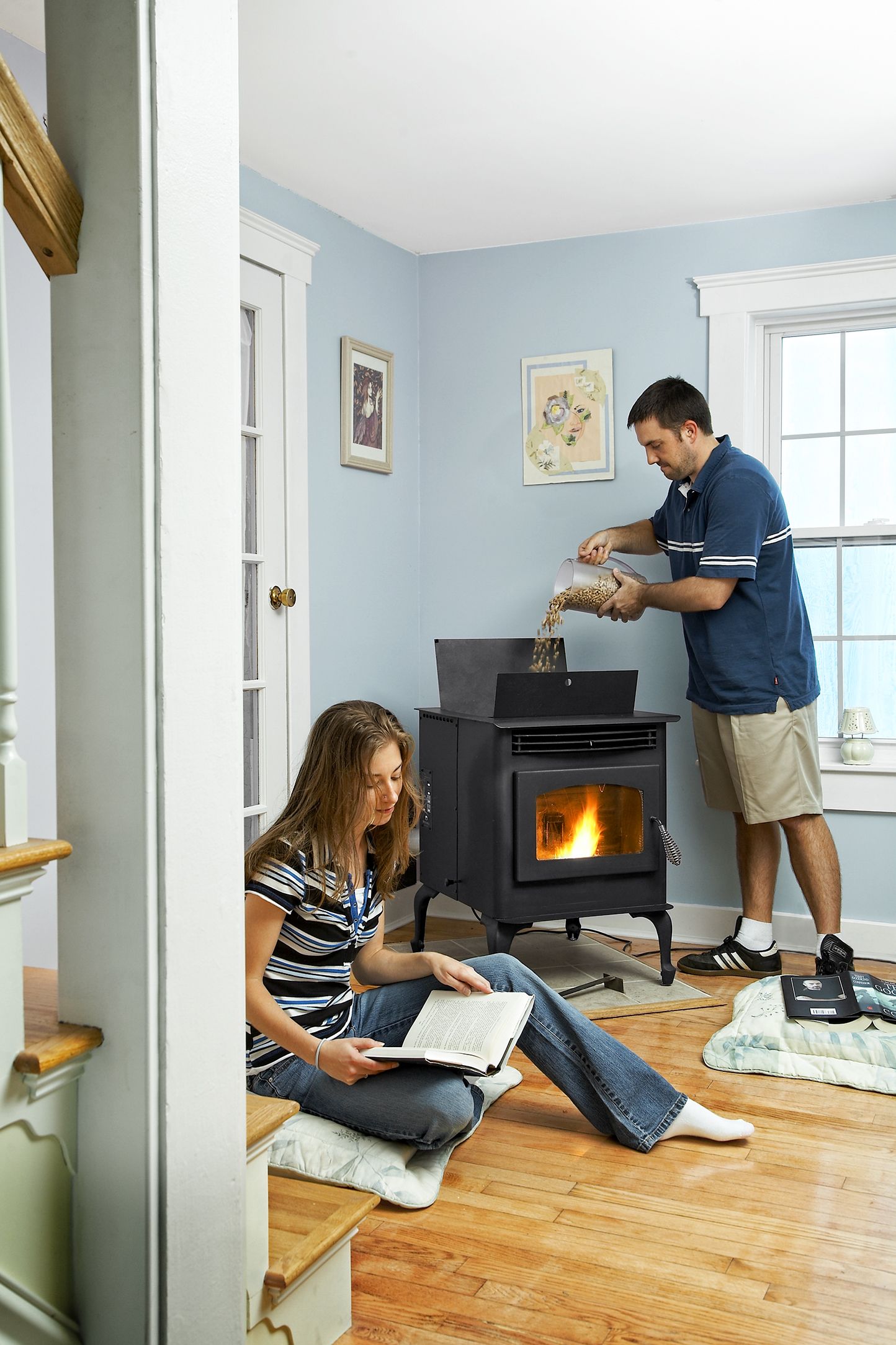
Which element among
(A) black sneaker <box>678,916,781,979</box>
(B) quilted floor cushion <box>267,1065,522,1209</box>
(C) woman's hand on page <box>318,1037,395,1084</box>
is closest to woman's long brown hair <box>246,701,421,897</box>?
(C) woman's hand on page <box>318,1037,395,1084</box>

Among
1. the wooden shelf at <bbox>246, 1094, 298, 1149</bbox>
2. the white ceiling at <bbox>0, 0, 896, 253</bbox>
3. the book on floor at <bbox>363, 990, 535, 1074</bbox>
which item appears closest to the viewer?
the wooden shelf at <bbox>246, 1094, 298, 1149</bbox>

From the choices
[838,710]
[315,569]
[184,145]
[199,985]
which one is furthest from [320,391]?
[199,985]

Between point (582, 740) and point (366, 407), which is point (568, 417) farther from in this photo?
point (582, 740)

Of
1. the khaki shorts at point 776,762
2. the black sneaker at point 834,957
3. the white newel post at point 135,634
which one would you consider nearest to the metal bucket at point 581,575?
the khaki shorts at point 776,762

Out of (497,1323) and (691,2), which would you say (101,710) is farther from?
(691,2)

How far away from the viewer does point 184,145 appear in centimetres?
119

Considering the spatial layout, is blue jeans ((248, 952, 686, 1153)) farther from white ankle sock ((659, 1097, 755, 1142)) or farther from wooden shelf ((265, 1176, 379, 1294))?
wooden shelf ((265, 1176, 379, 1294))

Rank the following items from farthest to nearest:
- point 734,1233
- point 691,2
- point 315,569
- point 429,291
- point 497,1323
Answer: point 429,291, point 315,569, point 691,2, point 734,1233, point 497,1323

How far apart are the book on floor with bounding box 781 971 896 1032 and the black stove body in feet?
1.51

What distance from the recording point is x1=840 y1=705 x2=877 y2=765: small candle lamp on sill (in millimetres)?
3709

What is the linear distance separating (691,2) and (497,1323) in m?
2.66

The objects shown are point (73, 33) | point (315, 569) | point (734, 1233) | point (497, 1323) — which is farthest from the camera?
point (315, 569)

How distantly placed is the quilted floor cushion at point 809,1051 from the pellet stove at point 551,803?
21.0 inches

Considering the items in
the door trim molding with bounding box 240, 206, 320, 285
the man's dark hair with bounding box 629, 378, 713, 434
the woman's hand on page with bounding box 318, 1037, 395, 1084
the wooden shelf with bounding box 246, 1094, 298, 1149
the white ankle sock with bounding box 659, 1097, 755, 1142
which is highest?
the door trim molding with bounding box 240, 206, 320, 285
